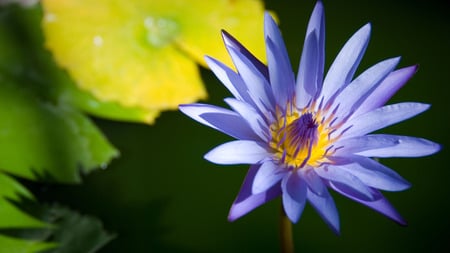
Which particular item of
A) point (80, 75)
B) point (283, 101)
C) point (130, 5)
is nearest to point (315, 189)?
point (283, 101)

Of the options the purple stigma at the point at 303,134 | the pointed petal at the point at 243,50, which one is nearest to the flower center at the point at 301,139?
the purple stigma at the point at 303,134

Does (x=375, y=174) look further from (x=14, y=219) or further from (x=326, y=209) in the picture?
(x=14, y=219)

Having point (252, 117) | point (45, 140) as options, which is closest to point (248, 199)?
point (252, 117)

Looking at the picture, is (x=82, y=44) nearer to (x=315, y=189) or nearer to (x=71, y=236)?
(x=71, y=236)

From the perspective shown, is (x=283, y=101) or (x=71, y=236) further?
(x=71, y=236)

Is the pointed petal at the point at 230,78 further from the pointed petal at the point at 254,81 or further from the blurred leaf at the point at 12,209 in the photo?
the blurred leaf at the point at 12,209
